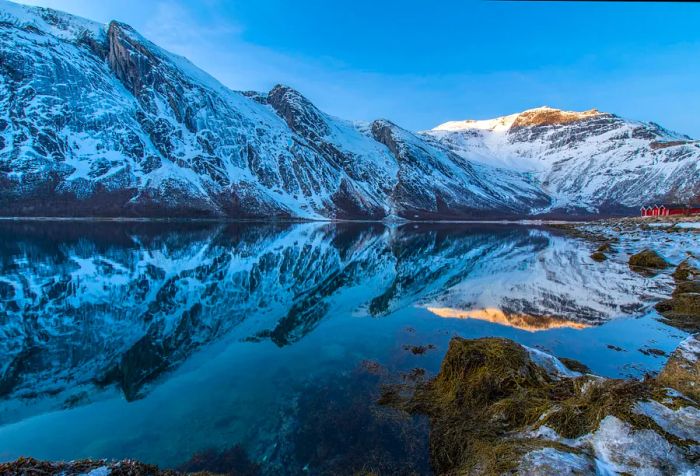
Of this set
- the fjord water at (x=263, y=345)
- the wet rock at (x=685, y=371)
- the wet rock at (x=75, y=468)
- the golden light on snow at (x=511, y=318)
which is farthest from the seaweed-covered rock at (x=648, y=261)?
the wet rock at (x=75, y=468)

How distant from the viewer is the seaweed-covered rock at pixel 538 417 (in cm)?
595

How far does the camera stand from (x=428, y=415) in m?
10.2

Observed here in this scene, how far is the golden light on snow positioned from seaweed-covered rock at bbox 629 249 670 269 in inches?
863

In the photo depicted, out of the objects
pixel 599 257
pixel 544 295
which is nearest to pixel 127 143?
pixel 599 257

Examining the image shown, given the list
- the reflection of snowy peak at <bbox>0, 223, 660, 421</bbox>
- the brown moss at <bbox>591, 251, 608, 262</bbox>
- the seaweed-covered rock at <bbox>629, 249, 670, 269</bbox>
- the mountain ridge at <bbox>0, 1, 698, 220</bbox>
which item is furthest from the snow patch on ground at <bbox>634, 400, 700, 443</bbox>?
the mountain ridge at <bbox>0, 1, 698, 220</bbox>

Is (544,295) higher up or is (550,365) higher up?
(550,365)

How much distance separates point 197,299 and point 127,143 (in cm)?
15595

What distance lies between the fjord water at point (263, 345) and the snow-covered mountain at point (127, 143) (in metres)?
114

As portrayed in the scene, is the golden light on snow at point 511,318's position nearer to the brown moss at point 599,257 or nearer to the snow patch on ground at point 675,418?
the snow patch on ground at point 675,418

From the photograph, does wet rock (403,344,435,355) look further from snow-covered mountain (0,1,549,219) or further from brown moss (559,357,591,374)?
snow-covered mountain (0,1,549,219)

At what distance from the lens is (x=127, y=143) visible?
149 metres

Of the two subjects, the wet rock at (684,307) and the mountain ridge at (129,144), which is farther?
the mountain ridge at (129,144)

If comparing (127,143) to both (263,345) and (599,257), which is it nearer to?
(263,345)

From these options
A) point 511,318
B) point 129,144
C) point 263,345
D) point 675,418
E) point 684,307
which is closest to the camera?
point 675,418
